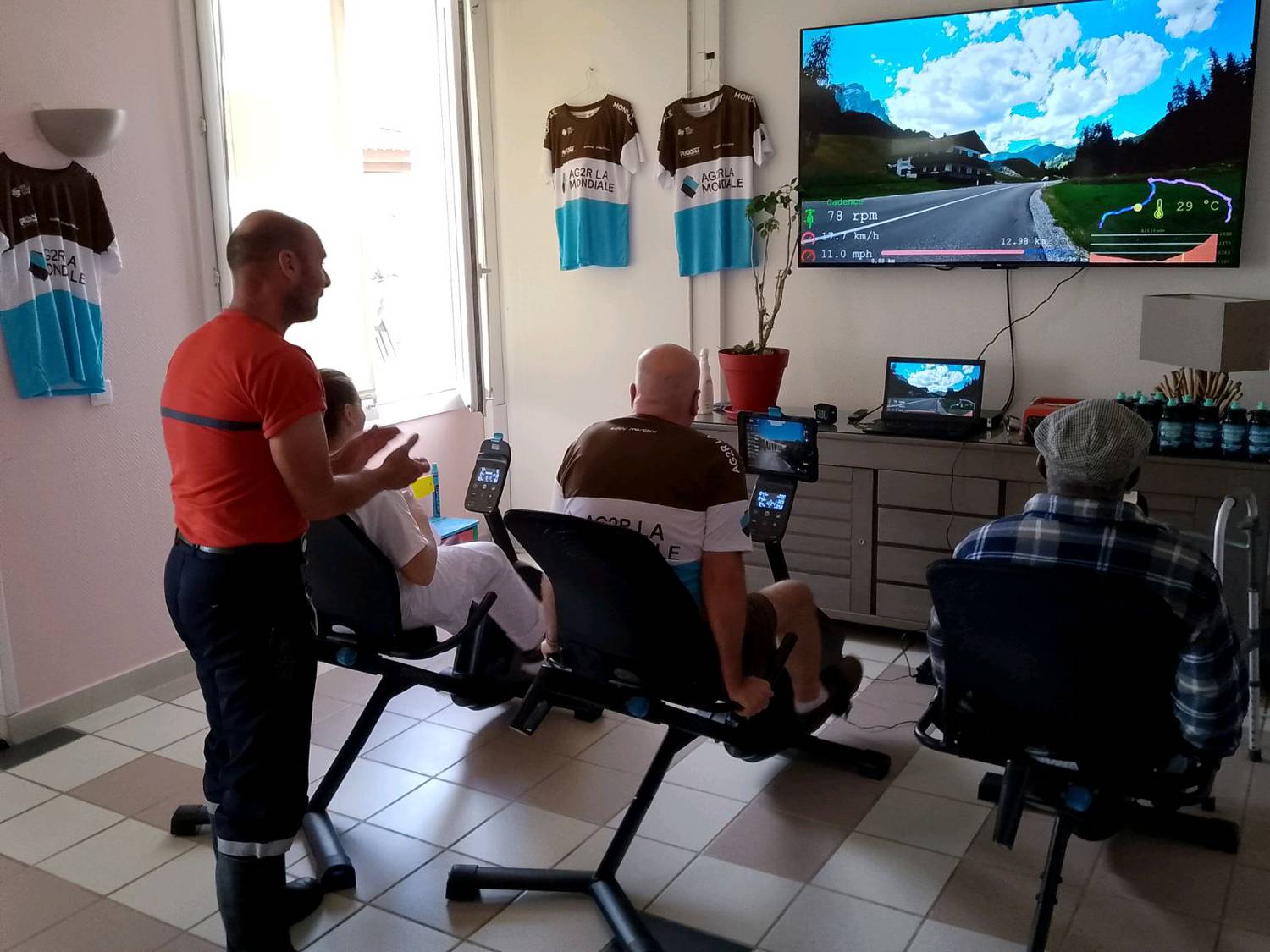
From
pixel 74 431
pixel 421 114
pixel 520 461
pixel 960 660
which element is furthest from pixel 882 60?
pixel 74 431

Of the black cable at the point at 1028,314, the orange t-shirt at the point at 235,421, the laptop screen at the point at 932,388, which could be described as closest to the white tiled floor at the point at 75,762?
the orange t-shirt at the point at 235,421

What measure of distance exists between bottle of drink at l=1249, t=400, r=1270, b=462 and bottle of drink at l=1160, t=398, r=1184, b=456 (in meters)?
0.19

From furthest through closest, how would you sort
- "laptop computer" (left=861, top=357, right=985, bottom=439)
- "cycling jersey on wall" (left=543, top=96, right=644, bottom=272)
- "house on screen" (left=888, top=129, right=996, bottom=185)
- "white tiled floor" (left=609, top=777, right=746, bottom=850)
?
"cycling jersey on wall" (left=543, top=96, right=644, bottom=272), "house on screen" (left=888, top=129, right=996, bottom=185), "laptop computer" (left=861, top=357, right=985, bottom=439), "white tiled floor" (left=609, top=777, right=746, bottom=850)

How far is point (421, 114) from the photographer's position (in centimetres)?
492

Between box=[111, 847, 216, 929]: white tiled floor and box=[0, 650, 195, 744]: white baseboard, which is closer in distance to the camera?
box=[111, 847, 216, 929]: white tiled floor

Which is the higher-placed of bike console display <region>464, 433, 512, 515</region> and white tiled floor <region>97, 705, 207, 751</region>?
bike console display <region>464, 433, 512, 515</region>

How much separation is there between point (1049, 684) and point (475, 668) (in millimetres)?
1562

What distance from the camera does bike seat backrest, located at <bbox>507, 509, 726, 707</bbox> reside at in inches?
85.7

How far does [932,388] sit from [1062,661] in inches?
85.3

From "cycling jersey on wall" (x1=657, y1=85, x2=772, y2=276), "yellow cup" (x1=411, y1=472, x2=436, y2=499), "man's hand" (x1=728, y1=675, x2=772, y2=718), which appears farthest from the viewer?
"yellow cup" (x1=411, y1=472, x2=436, y2=499)

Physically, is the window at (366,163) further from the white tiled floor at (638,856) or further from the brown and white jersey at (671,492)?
the brown and white jersey at (671,492)

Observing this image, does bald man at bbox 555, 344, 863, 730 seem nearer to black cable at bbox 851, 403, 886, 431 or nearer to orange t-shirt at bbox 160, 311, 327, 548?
orange t-shirt at bbox 160, 311, 327, 548

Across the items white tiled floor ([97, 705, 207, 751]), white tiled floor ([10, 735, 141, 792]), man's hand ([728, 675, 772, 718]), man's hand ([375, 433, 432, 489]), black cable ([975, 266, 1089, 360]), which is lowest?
white tiled floor ([10, 735, 141, 792])

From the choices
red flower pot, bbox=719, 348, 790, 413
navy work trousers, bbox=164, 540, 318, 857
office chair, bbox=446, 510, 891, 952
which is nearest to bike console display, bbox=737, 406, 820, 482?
office chair, bbox=446, 510, 891, 952
